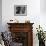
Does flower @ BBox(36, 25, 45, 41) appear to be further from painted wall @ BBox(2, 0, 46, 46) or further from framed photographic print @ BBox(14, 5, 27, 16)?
framed photographic print @ BBox(14, 5, 27, 16)

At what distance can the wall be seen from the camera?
573 centimetres

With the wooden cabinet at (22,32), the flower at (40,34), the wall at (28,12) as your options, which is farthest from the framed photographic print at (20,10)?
the flower at (40,34)

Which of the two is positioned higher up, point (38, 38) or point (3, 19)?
point (3, 19)

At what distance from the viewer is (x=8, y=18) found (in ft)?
18.8

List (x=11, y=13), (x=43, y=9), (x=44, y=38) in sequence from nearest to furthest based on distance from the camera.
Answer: (x=44, y=38), (x=11, y=13), (x=43, y=9)

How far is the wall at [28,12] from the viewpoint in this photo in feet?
18.8

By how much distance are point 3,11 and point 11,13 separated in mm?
328

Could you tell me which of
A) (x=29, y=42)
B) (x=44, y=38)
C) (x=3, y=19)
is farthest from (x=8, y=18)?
(x=44, y=38)

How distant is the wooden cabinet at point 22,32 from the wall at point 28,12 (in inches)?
9.1

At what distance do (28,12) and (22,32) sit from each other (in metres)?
0.84

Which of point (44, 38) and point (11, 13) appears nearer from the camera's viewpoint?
point (44, 38)

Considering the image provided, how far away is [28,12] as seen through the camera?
5.75 meters

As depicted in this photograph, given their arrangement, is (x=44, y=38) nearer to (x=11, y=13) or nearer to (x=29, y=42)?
(x=29, y=42)

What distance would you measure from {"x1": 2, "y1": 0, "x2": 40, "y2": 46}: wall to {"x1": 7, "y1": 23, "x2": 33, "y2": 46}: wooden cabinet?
0.76 ft
